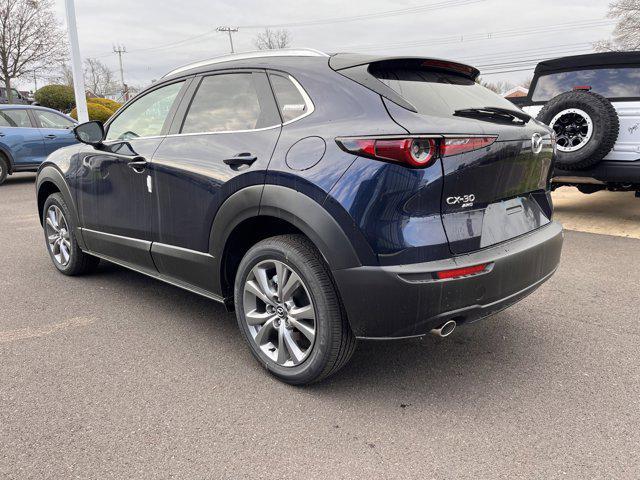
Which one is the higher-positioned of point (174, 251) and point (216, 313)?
point (174, 251)

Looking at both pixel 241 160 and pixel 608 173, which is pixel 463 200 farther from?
pixel 608 173

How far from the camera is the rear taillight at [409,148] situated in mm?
2232

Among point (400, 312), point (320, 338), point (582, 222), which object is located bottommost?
point (582, 222)

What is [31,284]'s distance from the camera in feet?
14.6

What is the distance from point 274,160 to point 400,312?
0.98 m

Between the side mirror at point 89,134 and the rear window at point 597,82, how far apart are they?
5.52m

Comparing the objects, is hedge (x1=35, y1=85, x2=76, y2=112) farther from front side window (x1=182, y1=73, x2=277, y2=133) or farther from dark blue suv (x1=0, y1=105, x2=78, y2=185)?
front side window (x1=182, y1=73, x2=277, y2=133)

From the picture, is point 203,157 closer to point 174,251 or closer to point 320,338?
point 174,251

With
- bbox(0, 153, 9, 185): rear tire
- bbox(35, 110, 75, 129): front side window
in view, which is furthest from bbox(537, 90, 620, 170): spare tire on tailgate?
bbox(0, 153, 9, 185): rear tire

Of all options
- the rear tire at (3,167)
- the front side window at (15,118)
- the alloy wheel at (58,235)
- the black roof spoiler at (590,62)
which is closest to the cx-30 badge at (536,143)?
the alloy wheel at (58,235)

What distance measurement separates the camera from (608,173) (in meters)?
5.77

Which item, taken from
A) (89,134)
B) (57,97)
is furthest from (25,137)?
(57,97)

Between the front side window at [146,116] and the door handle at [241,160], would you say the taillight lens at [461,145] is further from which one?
the front side window at [146,116]

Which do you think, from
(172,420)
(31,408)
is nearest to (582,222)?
(172,420)
